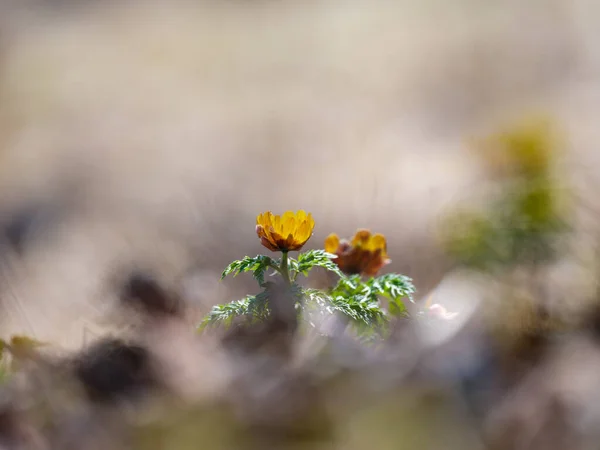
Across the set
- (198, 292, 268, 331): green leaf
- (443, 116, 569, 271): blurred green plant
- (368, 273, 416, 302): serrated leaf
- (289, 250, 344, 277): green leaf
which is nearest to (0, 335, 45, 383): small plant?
(198, 292, 268, 331): green leaf

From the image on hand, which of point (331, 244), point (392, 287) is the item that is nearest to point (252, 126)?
point (331, 244)

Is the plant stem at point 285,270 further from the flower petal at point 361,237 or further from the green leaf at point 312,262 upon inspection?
the flower petal at point 361,237

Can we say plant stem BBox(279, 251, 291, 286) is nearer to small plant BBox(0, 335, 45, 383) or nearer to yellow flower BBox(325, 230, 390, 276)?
yellow flower BBox(325, 230, 390, 276)

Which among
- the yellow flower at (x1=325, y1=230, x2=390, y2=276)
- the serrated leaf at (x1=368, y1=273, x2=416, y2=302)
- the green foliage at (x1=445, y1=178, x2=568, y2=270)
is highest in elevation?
the green foliage at (x1=445, y1=178, x2=568, y2=270)

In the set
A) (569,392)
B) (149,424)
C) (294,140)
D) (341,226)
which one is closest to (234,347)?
(149,424)

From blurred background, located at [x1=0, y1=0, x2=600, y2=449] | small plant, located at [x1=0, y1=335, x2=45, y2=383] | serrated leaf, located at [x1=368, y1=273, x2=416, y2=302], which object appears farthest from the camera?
blurred background, located at [x1=0, y1=0, x2=600, y2=449]

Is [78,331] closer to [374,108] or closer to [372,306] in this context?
[372,306]

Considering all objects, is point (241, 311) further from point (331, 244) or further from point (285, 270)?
point (331, 244)
